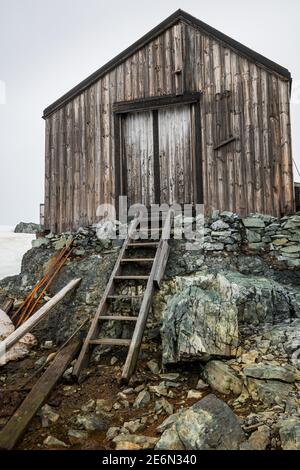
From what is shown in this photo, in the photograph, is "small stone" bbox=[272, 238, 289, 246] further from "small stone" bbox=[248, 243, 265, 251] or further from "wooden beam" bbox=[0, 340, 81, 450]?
"wooden beam" bbox=[0, 340, 81, 450]

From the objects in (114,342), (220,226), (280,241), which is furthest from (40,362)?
(280,241)

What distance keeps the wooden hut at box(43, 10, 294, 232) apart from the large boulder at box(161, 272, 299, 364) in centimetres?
255

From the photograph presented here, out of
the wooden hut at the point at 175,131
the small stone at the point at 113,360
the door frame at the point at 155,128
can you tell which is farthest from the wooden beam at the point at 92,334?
the wooden hut at the point at 175,131

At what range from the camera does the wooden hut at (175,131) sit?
7164mm

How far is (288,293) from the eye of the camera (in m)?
5.37

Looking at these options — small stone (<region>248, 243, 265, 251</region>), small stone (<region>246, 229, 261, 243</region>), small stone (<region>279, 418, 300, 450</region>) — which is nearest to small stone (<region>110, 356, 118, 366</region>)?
small stone (<region>279, 418, 300, 450</region>)

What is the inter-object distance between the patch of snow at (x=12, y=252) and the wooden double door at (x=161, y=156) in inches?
221

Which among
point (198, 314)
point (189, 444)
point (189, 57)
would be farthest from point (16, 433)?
point (189, 57)

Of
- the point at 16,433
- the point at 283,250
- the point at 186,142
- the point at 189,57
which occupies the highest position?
the point at 189,57

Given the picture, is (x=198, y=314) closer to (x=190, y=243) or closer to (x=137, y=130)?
(x=190, y=243)

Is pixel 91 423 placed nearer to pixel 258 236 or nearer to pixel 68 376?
pixel 68 376

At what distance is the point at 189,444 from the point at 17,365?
3235 millimetres

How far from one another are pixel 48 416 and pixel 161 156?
642 cm

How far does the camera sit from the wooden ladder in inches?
172
